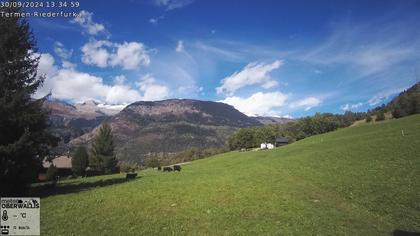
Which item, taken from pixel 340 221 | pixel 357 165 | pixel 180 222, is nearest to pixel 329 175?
pixel 357 165

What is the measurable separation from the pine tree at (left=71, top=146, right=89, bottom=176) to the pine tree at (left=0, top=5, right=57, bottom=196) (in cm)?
6686

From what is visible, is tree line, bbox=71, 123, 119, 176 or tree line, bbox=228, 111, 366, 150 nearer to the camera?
tree line, bbox=71, 123, 119, 176

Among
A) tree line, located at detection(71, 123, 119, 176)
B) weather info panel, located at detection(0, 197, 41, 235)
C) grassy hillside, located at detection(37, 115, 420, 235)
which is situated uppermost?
tree line, located at detection(71, 123, 119, 176)

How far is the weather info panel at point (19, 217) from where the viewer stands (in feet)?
36.1

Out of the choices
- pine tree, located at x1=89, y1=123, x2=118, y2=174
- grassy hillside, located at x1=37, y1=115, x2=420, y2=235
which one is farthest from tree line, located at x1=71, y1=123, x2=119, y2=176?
grassy hillside, located at x1=37, y1=115, x2=420, y2=235

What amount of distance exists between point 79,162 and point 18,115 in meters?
72.5

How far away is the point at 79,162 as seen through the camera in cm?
9519

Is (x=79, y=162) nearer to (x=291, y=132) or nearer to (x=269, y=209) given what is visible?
(x=269, y=209)

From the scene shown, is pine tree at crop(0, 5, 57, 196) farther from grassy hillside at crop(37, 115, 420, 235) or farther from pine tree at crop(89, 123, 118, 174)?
pine tree at crop(89, 123, 118, 174)

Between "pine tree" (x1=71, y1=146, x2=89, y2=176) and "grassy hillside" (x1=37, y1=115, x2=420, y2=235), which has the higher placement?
"pine tree" (x1=71, y1=146, x2=89, y2=176)

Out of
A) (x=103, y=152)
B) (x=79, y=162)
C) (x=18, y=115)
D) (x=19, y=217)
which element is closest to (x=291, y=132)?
(x=103, y=152)

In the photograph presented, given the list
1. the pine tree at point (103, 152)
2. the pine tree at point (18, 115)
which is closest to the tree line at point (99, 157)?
the pine tree at point (103, 152)

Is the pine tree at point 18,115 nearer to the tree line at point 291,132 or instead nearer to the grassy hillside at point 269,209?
the grassy hillside at point 269,209

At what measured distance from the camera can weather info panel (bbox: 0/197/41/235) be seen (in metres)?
11.0
